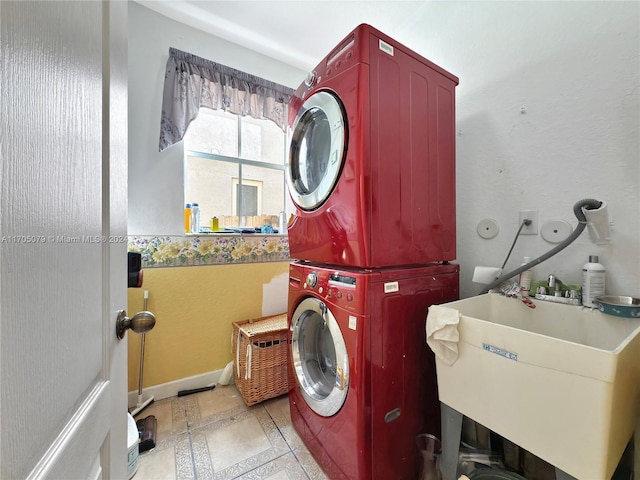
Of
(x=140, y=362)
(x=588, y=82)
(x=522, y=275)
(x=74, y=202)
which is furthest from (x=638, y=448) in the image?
(x=140, y=362)

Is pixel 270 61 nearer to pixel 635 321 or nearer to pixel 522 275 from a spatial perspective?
pixel 522 275

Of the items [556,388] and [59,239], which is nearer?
[59,239]

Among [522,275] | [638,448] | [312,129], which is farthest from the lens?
[312,129]

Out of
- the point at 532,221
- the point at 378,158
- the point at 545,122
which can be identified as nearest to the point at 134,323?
the point at 378,158

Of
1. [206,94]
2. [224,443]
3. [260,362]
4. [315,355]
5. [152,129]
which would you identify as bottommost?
[224,443]

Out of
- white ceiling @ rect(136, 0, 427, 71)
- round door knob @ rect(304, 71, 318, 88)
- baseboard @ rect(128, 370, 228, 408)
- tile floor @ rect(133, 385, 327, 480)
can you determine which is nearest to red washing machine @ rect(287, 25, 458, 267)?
round door knob @ rect(304, 71, 318, 88)

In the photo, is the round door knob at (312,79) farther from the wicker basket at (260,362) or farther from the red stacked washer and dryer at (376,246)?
the wicker basket at (260,362)

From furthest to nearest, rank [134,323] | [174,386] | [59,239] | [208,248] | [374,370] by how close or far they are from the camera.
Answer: [208,248], [174,386], [374,370], [134,323], [59,239]

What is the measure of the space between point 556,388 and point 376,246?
637mm

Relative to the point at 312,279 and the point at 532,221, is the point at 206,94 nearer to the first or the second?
the point at 312,279

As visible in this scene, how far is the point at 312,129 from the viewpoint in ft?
4.70

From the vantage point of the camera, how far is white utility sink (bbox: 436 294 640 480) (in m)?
0.62

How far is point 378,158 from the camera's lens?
3.42 ft

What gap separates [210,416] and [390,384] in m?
1.28
